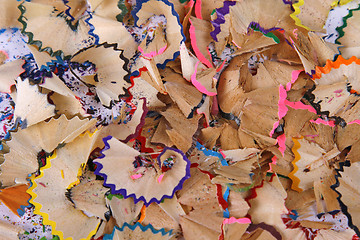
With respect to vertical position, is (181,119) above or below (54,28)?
below

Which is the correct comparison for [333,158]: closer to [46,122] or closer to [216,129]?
[216,129]

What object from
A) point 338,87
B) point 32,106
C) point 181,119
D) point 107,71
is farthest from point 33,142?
point 338,87

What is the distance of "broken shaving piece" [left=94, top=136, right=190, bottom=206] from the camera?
852mm

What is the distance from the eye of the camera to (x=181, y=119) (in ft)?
2.95

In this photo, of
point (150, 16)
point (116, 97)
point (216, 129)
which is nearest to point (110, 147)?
point (116, 97)

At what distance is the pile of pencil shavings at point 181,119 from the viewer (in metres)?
0.86

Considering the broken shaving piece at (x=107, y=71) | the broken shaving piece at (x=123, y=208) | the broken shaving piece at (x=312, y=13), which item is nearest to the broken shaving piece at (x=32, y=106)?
the broken shaving piece at (x=107, y=71)

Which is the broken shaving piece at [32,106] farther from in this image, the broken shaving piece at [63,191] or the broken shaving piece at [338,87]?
the broken shaving piece at [338,87]

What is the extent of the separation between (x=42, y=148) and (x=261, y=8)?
658 mm

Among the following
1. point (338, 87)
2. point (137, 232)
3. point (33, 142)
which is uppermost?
point (338, 87)

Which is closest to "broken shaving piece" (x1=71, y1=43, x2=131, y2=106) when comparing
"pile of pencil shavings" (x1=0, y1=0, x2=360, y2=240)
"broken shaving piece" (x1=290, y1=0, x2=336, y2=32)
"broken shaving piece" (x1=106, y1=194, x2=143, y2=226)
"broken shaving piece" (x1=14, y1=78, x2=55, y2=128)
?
"pile of pencil shavings" (x1=0, y1=0, x2=360, y2=240)

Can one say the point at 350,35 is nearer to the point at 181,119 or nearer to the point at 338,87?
the point at 338,87

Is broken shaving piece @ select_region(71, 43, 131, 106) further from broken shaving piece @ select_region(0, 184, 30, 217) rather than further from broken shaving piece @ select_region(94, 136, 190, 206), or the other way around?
broken shaving piece @ select_region(0, 184, 30, 217)

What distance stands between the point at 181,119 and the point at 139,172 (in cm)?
17
